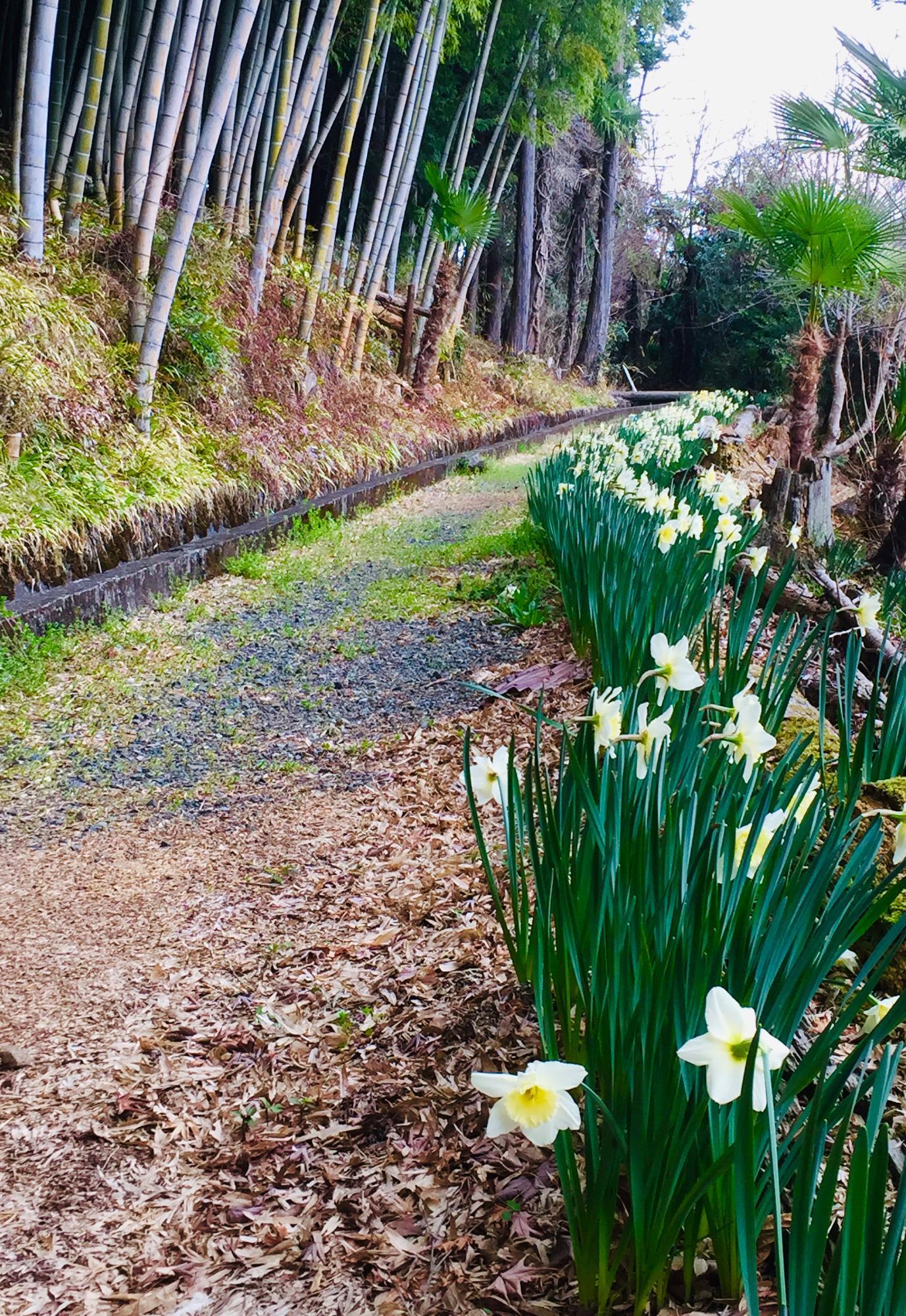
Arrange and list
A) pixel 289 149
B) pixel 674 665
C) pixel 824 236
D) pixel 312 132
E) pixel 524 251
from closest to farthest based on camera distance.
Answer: pixel 674 665 → pixel 824 236 → pixel 289 149 → pixel 312 132 → pixel 524 251

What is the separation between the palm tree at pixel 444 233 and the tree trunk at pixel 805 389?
338 cm

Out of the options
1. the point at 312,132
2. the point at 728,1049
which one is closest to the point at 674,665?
the point at 728,1049

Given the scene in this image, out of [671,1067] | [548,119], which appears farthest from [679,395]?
Result: [671,1067]

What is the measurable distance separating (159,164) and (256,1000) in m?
4.58

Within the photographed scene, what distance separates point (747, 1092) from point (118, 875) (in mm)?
1799

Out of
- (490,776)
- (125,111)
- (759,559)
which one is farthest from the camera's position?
(125,111)

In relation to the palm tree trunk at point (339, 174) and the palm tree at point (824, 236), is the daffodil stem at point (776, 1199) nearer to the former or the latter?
the palm tree at point (824, 236)

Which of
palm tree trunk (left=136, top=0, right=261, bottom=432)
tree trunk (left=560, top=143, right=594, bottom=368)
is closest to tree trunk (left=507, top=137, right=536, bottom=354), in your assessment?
tree trunk (left=560, top=143, right=594, bottom=368)

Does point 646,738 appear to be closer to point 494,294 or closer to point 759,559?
point 759,559

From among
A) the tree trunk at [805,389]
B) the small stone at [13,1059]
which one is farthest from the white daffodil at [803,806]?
the tree trunk at [805,389]

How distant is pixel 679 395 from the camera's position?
57.6ft

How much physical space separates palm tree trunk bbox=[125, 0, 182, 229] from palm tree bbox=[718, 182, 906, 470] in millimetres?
3584

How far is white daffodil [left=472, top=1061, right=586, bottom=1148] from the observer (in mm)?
701

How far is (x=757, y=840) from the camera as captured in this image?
1.07 meters
